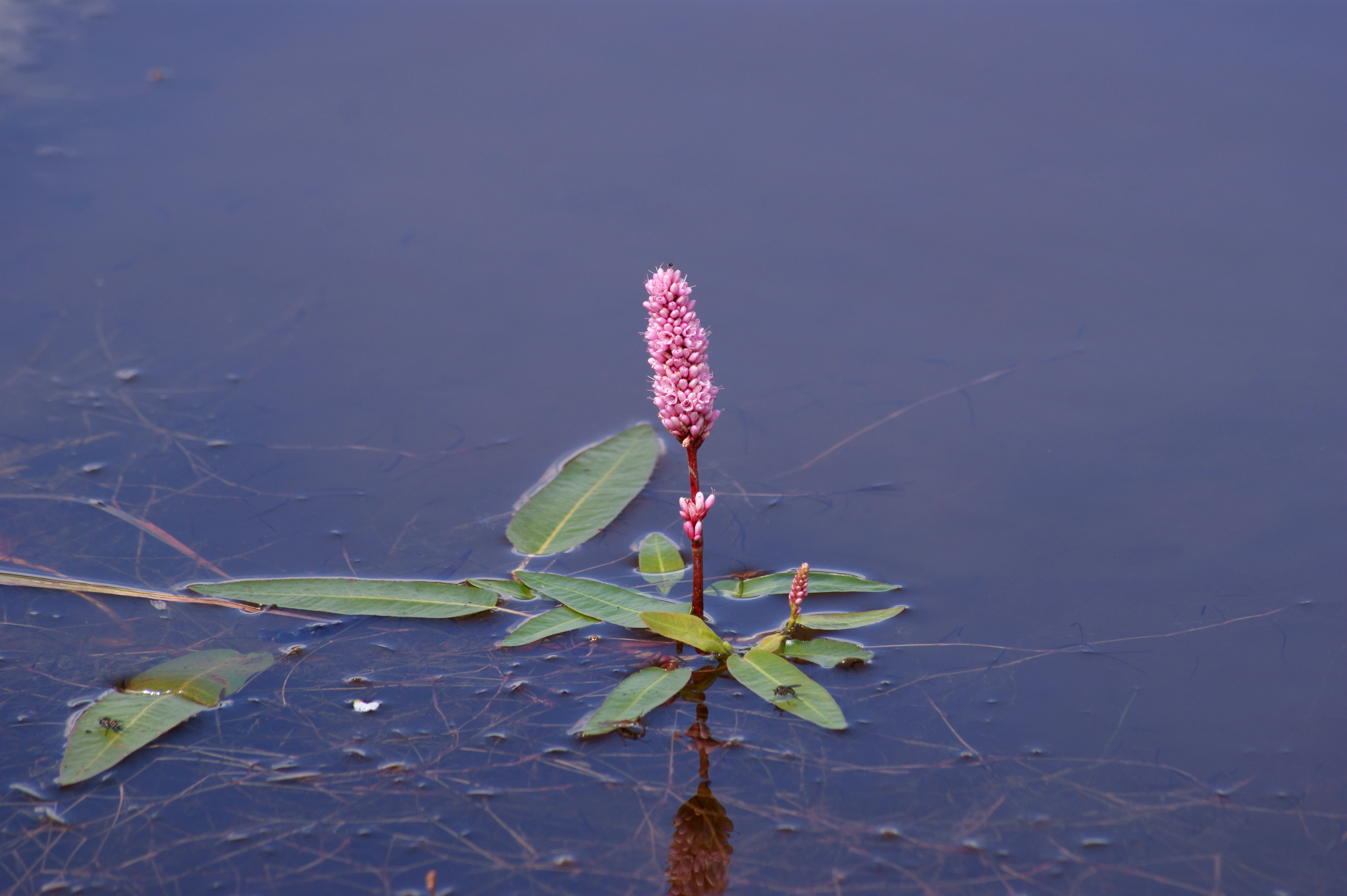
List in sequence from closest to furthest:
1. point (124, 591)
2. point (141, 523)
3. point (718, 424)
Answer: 1. point (124, 591)
2. point (141, 523)
3. point (718, 424)

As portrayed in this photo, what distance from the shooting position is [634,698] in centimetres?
263

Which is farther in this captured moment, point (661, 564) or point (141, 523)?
point (141, 523)

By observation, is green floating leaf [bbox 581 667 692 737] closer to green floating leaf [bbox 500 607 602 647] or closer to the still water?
the still water

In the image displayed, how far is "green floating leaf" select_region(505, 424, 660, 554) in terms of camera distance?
3242 millimetres

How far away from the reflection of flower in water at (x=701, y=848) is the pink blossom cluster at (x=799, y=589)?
49cm

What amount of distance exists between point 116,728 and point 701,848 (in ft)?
4.67

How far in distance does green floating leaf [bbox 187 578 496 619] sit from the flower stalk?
0.61 metres

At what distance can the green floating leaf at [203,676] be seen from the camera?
2.70m

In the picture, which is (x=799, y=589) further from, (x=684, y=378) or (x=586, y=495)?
(x=586, y=495)

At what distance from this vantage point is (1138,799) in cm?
244

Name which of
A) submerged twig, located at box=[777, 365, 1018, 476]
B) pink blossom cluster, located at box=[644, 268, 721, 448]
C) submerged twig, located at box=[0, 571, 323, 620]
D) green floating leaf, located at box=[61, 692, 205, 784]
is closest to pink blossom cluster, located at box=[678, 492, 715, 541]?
pink blossom cluster, located at box=[644, 268, 721, 448]

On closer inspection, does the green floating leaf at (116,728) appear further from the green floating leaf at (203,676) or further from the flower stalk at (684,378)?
the flower stalk at (684,378)

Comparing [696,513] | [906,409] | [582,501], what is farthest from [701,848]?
[906,409]

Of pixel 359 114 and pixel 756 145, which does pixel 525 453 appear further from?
pixel 359 114
